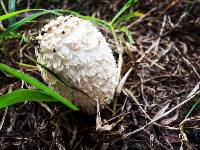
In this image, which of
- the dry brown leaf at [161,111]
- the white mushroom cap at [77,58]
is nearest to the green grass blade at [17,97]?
the white mushroom cap at [77,58]

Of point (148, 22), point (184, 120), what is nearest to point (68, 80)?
point (184, 120)

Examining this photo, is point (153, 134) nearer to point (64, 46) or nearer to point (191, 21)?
point (64, 46)

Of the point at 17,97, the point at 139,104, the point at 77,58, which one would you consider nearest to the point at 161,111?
the point at 139,104

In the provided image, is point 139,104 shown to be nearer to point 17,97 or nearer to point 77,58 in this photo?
point 77,58

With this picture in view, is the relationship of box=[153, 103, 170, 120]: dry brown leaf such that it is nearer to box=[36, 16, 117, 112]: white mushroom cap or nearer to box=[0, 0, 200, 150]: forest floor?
box=[0, 0, 200, 150]: forest floor

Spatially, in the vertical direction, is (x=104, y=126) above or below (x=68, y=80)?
below

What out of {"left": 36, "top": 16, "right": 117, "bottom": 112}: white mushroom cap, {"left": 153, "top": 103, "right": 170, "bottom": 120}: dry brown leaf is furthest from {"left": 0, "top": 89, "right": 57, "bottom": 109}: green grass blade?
{"left": 153, "top": 103, "right": 170, "bottom": 120}: dry brown leaf
